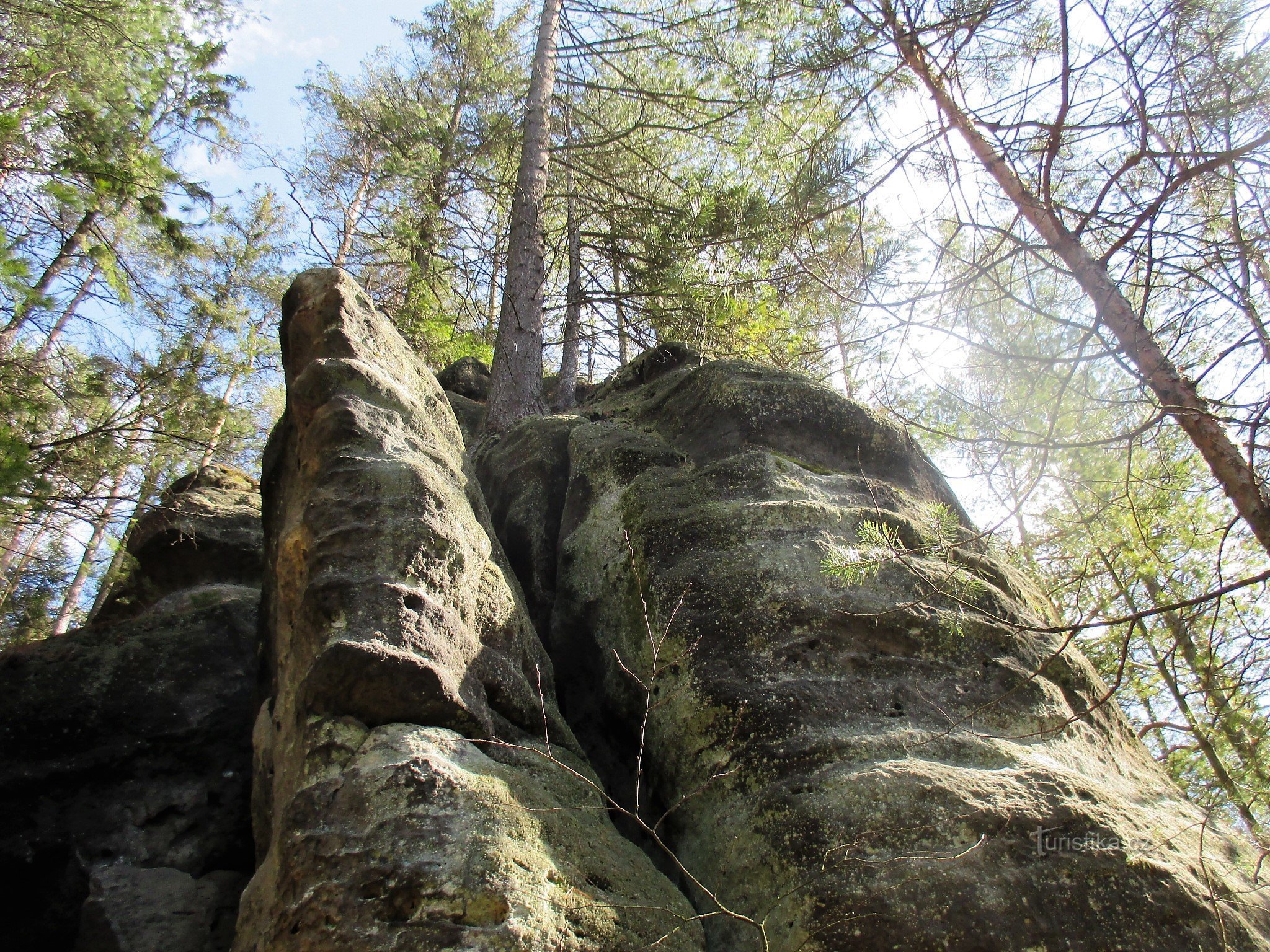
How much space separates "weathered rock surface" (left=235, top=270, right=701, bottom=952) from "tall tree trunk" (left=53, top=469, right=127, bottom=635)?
137 cm

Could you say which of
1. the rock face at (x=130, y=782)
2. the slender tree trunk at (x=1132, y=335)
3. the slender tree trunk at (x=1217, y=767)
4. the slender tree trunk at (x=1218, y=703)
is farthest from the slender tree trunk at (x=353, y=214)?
the slender tree trunk at (x=1217, y=767)

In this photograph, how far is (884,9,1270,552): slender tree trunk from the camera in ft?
12.2

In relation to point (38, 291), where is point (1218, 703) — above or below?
below

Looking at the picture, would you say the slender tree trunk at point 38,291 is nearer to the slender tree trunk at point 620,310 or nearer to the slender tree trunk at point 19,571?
the slender tree trunk at point 19,571

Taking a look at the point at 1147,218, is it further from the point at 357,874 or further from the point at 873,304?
the point at 357,874

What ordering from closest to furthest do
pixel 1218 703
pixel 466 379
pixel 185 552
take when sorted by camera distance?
pixel 1218 703 < pixel 185 552 < pixel 466 379

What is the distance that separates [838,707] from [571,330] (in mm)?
6457

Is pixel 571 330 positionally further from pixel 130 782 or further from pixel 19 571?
pixel 130 782

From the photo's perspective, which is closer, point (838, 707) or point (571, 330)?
point (838, 707)

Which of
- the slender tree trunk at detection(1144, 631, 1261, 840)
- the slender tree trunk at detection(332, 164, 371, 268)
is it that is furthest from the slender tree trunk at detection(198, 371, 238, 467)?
the slender tree trunk at detection(1144, 631, 1261, 840)

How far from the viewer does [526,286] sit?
8.12 m

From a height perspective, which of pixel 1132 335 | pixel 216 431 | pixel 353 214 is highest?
pixel 353 214

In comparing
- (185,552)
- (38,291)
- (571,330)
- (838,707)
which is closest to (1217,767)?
(838,707)

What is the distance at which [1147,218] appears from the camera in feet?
11.7
